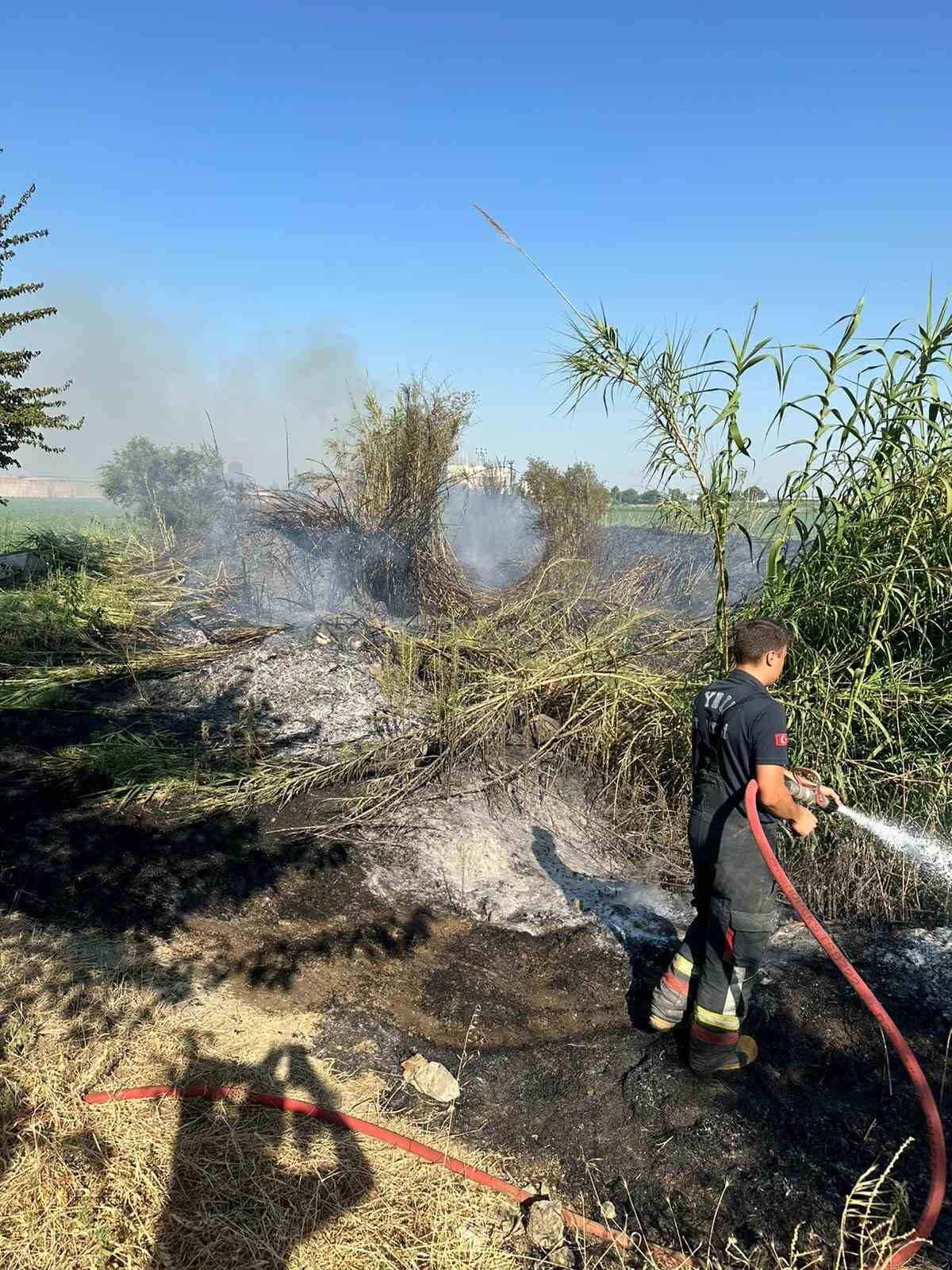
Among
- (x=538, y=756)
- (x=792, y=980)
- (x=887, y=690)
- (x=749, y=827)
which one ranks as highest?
(x=887, y=690)

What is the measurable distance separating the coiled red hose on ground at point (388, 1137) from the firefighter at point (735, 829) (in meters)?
0.81

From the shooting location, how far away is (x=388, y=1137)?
2607mm

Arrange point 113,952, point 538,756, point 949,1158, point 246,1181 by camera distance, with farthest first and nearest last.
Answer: point 538,756, point 113,952, point 949,1158, point 246,1181

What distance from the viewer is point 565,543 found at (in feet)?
31.5

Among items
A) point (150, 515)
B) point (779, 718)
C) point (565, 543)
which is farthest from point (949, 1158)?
point (150, 515)

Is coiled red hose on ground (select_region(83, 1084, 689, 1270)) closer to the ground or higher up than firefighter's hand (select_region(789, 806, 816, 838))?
closer to the ground

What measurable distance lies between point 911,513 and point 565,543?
222 inches

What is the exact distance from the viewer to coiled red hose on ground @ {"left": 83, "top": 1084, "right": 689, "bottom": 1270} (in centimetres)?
232

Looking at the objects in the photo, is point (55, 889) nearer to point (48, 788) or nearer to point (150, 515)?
point (48, 788)

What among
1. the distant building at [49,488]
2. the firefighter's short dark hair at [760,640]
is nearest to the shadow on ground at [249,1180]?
the firefighter's short dark hair at [760,640]

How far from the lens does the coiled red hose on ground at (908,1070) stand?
2.21m

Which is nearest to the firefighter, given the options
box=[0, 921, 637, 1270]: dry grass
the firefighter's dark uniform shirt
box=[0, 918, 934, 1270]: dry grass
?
the firefighter's dark uniform shirt

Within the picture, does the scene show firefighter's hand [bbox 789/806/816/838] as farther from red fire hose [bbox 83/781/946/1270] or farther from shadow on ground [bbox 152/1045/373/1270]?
shadow on ground [bbox 152/1045/373/1270]

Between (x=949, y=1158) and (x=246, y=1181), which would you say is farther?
(x=949, y=1158)
